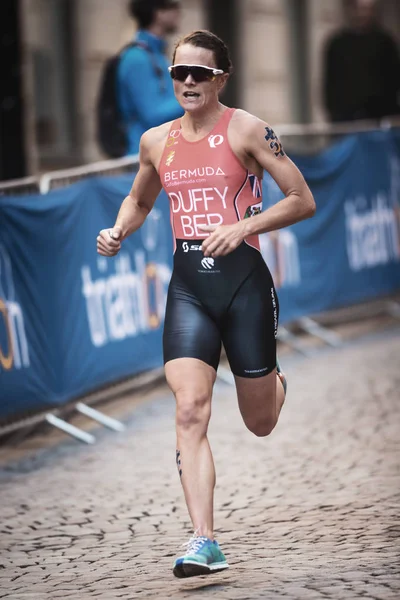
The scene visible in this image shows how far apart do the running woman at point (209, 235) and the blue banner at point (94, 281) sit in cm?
295

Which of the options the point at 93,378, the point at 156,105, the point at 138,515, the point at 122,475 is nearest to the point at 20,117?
the point at 156,105

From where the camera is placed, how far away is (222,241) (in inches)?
236

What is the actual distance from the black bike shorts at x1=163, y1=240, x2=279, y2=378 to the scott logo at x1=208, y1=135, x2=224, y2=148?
0.40 metres

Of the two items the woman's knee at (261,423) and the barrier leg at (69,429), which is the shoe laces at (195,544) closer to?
the woman's knee at (261,423)

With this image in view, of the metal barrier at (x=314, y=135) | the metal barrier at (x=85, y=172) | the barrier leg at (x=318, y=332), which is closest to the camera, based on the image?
the metal barrier at (x=85, y=172)

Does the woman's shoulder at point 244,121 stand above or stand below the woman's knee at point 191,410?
above

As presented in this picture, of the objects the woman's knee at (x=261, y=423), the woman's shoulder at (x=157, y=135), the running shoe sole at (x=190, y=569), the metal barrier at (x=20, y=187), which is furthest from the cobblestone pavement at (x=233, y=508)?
the woman's shoulder at (x=157, y=135)

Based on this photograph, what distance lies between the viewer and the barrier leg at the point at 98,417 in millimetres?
10180

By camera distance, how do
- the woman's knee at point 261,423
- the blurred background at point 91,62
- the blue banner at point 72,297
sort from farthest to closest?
1. the blurred background at point 91,62
2. the blue banner at point 72,297
3. the woman's knee at point 261,423

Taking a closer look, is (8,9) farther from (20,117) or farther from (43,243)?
(43,243)

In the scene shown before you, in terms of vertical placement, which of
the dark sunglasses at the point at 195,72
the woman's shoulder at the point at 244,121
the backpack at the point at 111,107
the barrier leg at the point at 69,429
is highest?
the backpack at the point at 111,107

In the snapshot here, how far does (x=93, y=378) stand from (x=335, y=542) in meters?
3.91

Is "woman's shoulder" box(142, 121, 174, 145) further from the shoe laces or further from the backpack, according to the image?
the backpack

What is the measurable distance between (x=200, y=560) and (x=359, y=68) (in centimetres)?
1106
